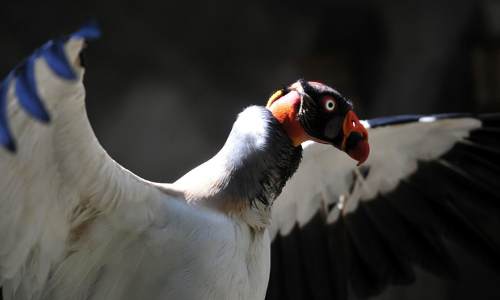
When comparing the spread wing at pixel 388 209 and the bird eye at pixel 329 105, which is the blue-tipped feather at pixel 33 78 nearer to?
the bird eye at pixel 329 105

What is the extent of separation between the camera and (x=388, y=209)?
3375 mm

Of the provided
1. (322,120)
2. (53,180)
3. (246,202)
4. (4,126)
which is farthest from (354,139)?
(4,126)

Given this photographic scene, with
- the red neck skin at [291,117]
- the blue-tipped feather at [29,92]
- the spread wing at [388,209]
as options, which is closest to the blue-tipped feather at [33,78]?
the blue-tipped feather at [29,92]

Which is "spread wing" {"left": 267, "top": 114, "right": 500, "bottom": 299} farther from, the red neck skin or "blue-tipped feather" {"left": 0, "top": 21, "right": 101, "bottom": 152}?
"blue-tipped feather" {"left": 0, "top": 21, "right": 101, "bottom": 152}

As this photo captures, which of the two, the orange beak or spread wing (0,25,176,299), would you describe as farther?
the orange beak

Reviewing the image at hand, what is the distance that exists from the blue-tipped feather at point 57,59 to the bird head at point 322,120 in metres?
0.94

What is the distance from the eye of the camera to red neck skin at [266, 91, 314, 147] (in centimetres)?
253

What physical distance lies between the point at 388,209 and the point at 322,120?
0.96 metres

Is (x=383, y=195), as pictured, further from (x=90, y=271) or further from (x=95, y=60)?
(x=95, y=60)

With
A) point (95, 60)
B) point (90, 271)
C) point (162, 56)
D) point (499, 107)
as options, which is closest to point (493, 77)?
point (499, 107)

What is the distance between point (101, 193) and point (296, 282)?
132cm

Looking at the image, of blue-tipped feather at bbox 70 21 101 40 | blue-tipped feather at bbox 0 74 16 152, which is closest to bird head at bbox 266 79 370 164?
blue-tipped feather at bbox 70 21 101 40

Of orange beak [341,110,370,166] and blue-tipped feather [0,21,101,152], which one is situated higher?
blue-tipped feather [0,21,101,152]

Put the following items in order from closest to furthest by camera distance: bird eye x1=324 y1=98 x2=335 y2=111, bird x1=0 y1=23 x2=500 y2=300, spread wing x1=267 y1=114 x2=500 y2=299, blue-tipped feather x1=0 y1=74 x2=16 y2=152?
blue-tipped feather x1=0 y1=74 x2=16 y2=152, bird x1=0 y1=23 x2=500 y2=300, bird eye x1=324 y1=98 x2=335 y2=111, spread wing x1=267 y1=114 x2=500 y2=299
